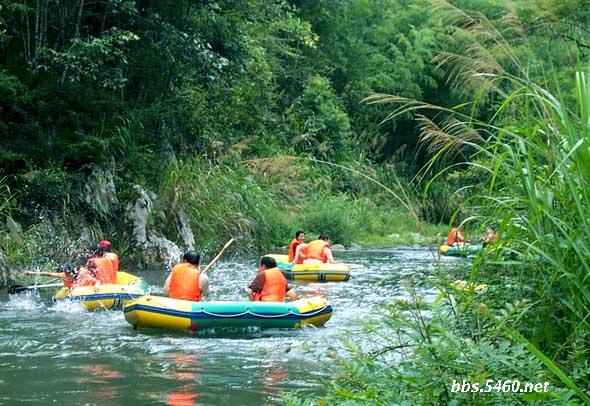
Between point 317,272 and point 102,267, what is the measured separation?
483 centimetres

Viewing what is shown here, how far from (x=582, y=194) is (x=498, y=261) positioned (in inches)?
23.0

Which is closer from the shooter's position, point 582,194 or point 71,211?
point 582,194

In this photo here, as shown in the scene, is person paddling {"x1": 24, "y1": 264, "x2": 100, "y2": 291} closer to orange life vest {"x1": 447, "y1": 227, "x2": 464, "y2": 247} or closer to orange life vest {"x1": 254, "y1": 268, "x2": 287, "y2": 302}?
orange life vest {"x1": 254, "y1": 268, "x2": 287, "y2": 302}

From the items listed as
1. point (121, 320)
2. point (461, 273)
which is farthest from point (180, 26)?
point (461, 273)

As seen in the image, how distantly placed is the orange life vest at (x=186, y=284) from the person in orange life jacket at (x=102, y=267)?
202 cm

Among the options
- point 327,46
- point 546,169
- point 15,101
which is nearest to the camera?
point 546,169

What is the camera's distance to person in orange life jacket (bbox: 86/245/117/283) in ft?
43.1

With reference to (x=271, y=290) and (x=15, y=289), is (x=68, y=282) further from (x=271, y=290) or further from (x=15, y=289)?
(x=271, y=290)

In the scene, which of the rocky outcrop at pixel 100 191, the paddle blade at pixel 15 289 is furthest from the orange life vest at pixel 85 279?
the rocky outcrop at pixel 100 191

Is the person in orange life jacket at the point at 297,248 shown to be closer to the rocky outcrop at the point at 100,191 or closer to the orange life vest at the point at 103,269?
the rocky outcrop at the point at 100,191

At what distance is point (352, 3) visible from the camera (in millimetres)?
33625

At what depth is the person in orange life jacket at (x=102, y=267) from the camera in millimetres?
13141

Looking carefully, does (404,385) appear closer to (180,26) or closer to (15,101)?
(15,101)

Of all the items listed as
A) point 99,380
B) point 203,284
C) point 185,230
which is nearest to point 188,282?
point 203,284
